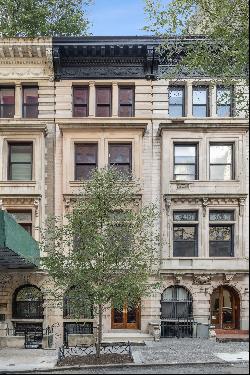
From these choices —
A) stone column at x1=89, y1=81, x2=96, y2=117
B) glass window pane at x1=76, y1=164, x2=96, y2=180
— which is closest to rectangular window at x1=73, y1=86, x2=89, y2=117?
stone column at x1=89, y1=81, x2=96, y2=117

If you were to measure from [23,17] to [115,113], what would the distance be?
1061 centimetres

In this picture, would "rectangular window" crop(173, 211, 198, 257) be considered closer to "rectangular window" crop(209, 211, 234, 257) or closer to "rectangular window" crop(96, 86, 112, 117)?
"rectangular window" crop(209, 211, 234, 257)

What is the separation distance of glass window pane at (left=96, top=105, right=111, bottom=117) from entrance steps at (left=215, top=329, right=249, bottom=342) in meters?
12.3

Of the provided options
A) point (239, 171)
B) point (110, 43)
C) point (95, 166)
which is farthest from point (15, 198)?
point (239, 171)

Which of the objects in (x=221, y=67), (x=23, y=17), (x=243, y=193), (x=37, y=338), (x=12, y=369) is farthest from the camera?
(x=23, y=17)

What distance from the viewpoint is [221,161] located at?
32031 millimetres

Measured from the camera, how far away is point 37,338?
2875 cm

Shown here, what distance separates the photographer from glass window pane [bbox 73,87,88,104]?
32.7 meters

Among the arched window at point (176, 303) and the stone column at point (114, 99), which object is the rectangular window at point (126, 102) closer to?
the stone column at point (114, 99)

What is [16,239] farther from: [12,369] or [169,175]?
[169,175]

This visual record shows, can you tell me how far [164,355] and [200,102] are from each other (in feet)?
45.7

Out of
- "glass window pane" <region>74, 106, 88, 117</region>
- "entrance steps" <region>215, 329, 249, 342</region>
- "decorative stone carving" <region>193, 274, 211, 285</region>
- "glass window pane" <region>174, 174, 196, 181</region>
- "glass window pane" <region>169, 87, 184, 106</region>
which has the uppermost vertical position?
"glass window pane" <region>169, 87, 184, 106</region>

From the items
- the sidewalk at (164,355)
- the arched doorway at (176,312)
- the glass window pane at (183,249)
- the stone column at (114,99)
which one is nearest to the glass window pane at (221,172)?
the glass window pane at (183,249)

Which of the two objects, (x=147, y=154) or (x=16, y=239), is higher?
(x=147, y=154)
